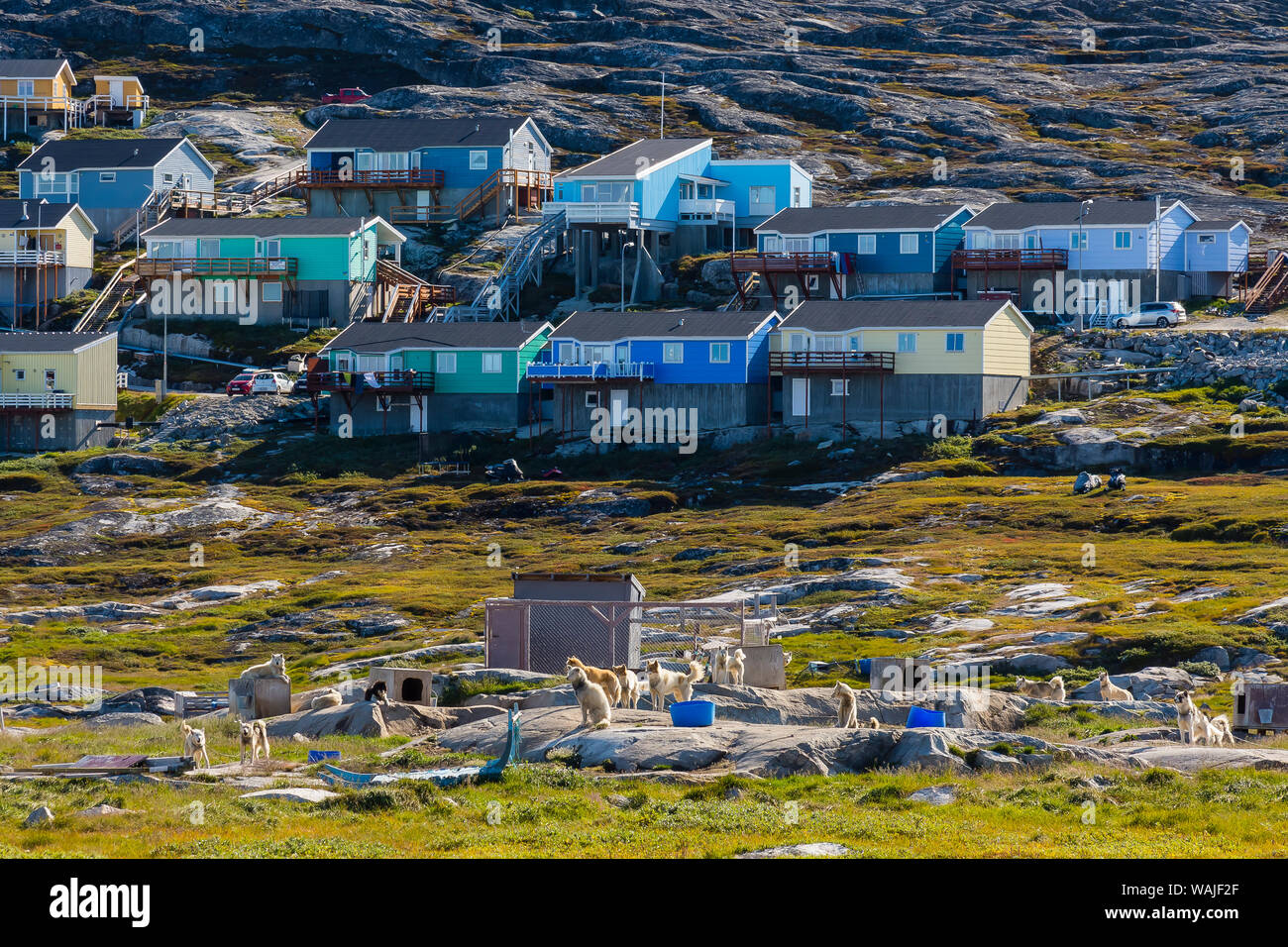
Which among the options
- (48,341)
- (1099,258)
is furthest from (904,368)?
(48,341)

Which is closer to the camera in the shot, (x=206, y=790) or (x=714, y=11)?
(x=206, y=790)

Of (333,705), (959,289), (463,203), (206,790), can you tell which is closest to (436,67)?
(463,203)

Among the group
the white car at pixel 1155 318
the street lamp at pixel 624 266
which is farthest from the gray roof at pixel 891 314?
the street lamp at pixel 624 266

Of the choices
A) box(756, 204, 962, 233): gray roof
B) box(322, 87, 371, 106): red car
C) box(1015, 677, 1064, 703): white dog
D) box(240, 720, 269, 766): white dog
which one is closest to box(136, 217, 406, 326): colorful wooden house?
box(756, 204, 962, 233): gray roof

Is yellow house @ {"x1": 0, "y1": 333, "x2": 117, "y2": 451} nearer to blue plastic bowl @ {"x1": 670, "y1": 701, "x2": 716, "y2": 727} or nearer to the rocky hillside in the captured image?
the rocky hillside

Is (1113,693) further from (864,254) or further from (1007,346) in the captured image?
(864,254)
